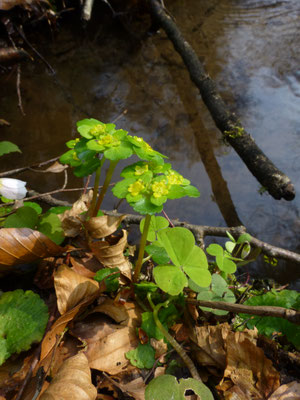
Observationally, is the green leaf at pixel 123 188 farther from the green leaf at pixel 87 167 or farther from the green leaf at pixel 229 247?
the green leaf at pixel 229 247

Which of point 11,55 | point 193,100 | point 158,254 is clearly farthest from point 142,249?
point 11,55

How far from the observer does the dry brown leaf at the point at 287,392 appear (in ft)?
3.37

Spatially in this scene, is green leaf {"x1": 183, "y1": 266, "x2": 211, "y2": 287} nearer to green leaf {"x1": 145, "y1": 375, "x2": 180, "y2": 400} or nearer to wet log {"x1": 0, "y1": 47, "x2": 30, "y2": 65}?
green leaf {"x1": 145, "y1": 375, "x2": 180, "y2": 400}

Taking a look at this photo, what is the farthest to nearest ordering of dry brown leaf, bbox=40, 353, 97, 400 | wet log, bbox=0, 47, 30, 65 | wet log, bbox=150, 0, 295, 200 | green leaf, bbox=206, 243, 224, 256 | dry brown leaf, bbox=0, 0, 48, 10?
wet log, bbox=0, 47, 30, 65 < dry brown leaf, bbox=0, 0, 48, 10 < wet log, bbox=150, 0, 295, 200 < green leaf, bbox=206, 243, 224, 256 < dry brown leaf, bbox=40, 353, 97, 400

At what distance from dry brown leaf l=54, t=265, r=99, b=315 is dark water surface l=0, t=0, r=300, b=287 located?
1098mm

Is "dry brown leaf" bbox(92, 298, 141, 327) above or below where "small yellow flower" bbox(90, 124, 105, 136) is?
below

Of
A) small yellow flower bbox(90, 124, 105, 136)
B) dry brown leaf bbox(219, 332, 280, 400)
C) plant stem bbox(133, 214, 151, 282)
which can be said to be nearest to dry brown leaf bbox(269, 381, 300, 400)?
dry brown leaf bbox(219, 332, 280, 400)

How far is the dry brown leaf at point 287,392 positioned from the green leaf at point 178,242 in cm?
54

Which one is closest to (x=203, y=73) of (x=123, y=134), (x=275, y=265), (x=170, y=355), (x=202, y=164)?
(x=202, y=164)

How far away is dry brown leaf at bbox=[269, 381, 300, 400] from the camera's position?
103 cm

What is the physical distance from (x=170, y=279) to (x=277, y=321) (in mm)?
534

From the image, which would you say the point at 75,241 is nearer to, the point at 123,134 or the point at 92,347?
the point at 92,347

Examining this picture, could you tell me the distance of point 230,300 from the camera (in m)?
1.23

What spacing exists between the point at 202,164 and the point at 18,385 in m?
2.13
